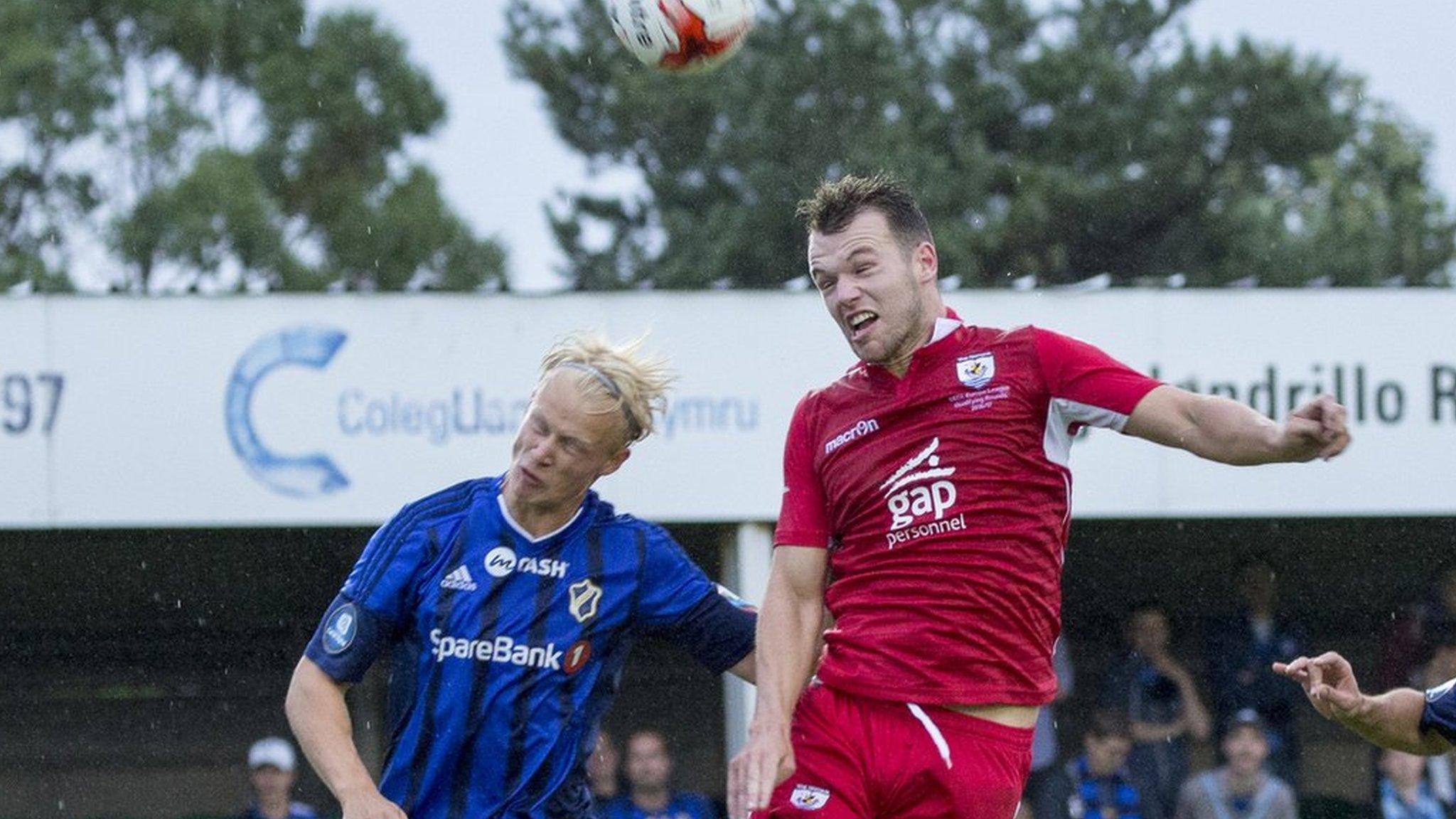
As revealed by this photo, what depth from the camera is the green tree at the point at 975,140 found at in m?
A: 25.9

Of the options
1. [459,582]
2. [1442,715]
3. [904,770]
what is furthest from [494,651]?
[1442,715]

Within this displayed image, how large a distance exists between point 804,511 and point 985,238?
2147cm

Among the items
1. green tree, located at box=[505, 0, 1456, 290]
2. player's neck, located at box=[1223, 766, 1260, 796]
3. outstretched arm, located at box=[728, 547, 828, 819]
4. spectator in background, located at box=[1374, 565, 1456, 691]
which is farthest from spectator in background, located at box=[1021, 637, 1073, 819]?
green tree, located at box=[505, 0, 1456, 290]

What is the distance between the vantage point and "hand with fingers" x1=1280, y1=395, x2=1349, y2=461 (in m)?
3.58

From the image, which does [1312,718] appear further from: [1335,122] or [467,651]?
[1335,122]

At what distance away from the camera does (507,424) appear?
8586 millimetres

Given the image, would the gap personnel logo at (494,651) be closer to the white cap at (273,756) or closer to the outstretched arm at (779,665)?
the outstretched arm at (779,665)

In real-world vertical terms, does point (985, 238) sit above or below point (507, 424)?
above

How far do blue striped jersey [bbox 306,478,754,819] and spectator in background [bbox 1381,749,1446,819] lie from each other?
5600mm

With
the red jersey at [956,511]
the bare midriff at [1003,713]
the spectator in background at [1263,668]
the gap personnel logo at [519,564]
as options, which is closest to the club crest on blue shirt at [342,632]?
the gap personnel logo at [519,564]

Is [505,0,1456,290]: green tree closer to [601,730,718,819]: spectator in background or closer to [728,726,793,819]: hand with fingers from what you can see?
[601,730,718,819]: spectator in background

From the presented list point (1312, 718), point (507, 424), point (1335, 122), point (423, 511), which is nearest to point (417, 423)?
point (507, 424)

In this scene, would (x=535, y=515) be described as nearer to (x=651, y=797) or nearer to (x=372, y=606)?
(x=372, y=606)

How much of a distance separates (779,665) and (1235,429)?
1.04 metres
